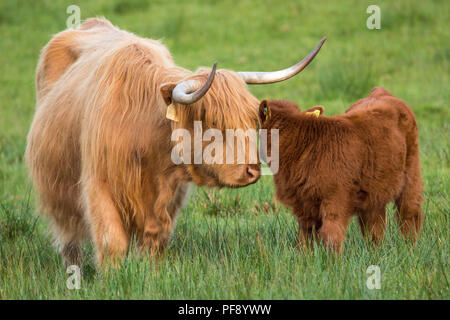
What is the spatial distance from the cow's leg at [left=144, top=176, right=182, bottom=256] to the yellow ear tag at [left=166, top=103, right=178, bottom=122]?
0.42 metres

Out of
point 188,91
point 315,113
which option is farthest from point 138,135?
point 315,113

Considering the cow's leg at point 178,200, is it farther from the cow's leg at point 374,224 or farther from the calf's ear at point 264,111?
the cow's leg at point 374,224

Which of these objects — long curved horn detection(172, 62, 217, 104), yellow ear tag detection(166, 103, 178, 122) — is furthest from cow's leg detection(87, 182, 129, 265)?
long curved horn detection(172, 62, 217, 104)

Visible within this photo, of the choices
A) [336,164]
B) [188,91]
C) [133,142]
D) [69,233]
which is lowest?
[69,233]

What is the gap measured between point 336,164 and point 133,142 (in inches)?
44.8

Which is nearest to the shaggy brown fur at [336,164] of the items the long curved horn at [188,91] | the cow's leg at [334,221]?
the cow's leg at [334,221]

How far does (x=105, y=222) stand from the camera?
3.70 m

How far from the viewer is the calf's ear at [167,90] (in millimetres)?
3498

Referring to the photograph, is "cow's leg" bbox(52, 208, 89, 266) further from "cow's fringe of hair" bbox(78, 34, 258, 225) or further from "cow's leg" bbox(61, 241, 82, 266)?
"cow's fringe of hair" bbox(78, 34, 258, 225)

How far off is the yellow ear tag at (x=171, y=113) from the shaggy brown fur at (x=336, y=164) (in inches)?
20.0

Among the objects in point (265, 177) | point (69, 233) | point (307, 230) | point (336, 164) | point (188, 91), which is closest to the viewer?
point (188, 91)

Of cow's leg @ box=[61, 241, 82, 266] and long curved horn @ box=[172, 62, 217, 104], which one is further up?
long curved horn @ box=[172, 62, 217, 104]

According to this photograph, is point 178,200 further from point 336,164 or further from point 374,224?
point 374,224

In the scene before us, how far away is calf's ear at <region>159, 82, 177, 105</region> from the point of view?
3498mm
